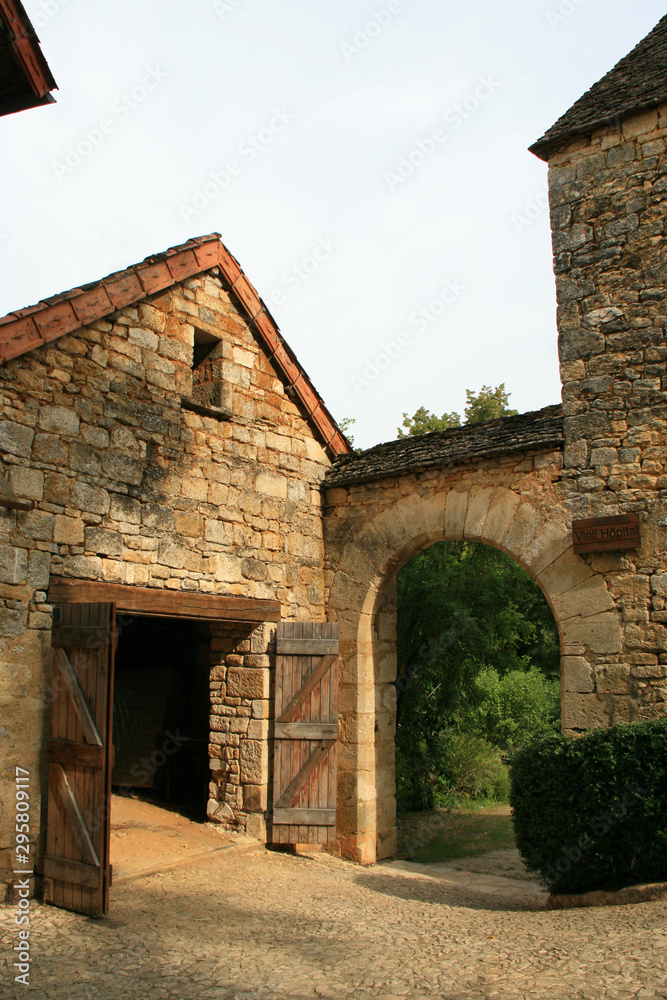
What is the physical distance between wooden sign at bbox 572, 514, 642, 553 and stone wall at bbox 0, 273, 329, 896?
9.71 feet

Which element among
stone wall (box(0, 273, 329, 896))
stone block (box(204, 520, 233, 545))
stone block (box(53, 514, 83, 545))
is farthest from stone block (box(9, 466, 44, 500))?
stone block (box(204, 520, 233, 545))

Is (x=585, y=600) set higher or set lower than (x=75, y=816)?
higher

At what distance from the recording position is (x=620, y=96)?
714 centimetres

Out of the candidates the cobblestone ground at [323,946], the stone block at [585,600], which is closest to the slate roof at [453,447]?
the stone block at [585,600]

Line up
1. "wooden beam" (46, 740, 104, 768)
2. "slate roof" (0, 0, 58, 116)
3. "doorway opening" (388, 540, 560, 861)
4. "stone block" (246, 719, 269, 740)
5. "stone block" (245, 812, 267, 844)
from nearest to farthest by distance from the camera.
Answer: "slate roof" (0, 0, 58, 116)
"wooden beam" (46, 740, 104, 768)
"stone block" (245, 812, 267, 844)
"stone block" (246, 719, 269, 740)
"doorway opening" (388, 540, 560, 861)

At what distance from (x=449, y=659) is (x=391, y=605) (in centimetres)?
277

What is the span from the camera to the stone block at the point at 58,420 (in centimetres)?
620

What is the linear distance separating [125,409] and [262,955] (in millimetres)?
4305

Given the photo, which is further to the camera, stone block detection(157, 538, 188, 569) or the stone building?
stone block detection(157, 538, 188, 569)

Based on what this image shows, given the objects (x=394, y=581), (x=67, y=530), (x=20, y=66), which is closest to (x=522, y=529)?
(x=394, y=581)

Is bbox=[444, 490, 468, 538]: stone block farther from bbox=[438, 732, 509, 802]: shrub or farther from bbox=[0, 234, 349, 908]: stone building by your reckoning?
bbox=[438, 732, 509, 802]: shrub

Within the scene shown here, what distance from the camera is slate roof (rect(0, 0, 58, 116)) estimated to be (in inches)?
186

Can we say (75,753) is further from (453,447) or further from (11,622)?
(453,447)

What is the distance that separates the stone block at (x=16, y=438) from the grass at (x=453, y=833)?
6.18 m
